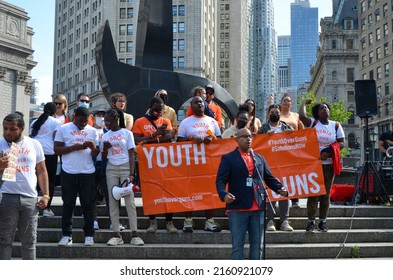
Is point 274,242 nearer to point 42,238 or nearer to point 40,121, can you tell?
point 42,238

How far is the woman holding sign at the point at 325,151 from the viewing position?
8031 millimetres

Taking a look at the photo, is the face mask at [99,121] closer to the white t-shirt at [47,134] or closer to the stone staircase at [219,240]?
the white t-shirt at [47,134]

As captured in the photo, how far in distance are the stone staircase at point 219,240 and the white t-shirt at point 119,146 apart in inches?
52.7

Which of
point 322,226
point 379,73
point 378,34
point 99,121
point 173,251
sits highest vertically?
point 378,34

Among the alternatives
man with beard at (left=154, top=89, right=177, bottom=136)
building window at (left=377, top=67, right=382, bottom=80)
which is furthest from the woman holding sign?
building window at (left=377, top=67, right=382, bottom=80)

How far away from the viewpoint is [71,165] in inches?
281

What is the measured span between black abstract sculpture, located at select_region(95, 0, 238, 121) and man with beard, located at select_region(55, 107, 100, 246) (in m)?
6.50

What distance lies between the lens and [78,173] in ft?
23.4

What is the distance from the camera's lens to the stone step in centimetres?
723

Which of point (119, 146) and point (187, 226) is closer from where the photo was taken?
point (119, 146)

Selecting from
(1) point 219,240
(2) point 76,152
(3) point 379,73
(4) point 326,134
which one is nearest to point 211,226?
(1) point 219,240

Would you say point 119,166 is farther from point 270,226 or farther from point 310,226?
point 310,226

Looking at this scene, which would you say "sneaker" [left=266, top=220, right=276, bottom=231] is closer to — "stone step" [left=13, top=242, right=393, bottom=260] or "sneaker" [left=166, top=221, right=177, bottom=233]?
"stone step" [left=13, top=242, right=393, bottom=260]

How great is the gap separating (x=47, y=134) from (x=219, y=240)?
12.3ft
